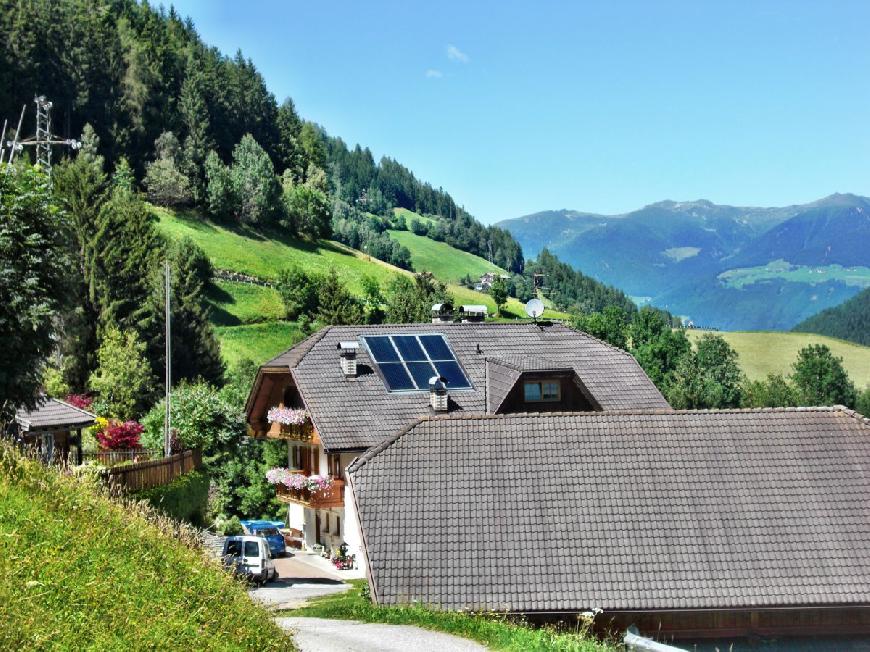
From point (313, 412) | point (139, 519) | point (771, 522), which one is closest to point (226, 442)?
point (313, 412)

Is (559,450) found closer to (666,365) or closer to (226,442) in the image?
(226,442)

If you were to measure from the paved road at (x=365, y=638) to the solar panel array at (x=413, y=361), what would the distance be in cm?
2049

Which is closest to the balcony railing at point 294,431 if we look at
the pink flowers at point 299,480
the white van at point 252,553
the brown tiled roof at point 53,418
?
the pink flowers at point 299,480

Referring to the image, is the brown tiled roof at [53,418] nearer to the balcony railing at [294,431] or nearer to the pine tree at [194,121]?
the balcony railing at [294,431]

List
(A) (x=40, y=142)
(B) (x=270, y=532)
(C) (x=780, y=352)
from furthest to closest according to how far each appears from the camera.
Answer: (C) (x=780, y=352)
(A) (x=40, y=142)
(B) (x=270, y=532)

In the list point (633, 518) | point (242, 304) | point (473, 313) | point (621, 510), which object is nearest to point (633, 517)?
point (633, 518)

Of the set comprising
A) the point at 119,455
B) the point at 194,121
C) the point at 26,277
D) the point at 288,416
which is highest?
the point at 194,121

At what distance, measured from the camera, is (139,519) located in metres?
16.3

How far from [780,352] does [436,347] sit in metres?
108

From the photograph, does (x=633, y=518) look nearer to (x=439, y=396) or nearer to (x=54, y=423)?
(x=439, y=396)

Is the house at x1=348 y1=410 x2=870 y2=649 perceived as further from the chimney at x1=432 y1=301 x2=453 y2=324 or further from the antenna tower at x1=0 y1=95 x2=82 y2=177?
the chimney at x1=432 y1=301 x2=453 y2=324

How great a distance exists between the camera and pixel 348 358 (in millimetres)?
41406

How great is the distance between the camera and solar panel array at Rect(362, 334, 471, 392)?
4150 centimetres

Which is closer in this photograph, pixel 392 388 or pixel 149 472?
pixel 149 472
